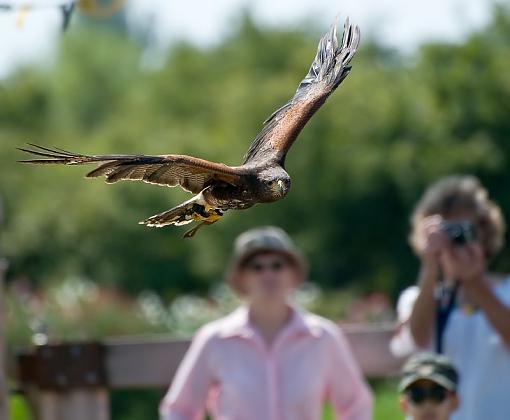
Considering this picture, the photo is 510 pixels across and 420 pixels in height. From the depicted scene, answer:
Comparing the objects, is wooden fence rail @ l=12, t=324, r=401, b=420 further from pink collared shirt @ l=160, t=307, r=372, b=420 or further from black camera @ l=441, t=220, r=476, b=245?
black camera @ l=441, t=220, r=476, b=245

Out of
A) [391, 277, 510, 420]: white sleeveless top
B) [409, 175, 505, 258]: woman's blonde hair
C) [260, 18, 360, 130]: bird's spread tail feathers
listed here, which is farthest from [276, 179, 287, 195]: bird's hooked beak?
[409, 175, 505, 258]: woman's blonde hair

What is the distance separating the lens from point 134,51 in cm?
5178

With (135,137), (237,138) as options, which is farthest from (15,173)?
(237,138)

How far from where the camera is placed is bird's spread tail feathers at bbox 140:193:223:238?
3428 millimetres

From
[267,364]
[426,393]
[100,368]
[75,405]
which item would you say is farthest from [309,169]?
[426,393]

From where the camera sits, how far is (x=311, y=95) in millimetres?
3977

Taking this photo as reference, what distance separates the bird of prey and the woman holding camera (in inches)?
54.7

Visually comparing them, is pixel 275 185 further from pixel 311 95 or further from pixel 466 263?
pixel 466 263

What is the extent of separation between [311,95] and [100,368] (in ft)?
7.96

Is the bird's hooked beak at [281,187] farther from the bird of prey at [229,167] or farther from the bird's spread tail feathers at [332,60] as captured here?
the bird's spread tail feathers at [332,60]

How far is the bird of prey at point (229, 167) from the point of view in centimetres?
316

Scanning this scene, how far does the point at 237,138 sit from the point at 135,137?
5.85 m

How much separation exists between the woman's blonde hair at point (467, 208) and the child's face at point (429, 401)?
674 millimetres

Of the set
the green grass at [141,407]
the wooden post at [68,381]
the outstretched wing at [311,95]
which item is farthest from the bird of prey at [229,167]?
the green grass at [141,407]
